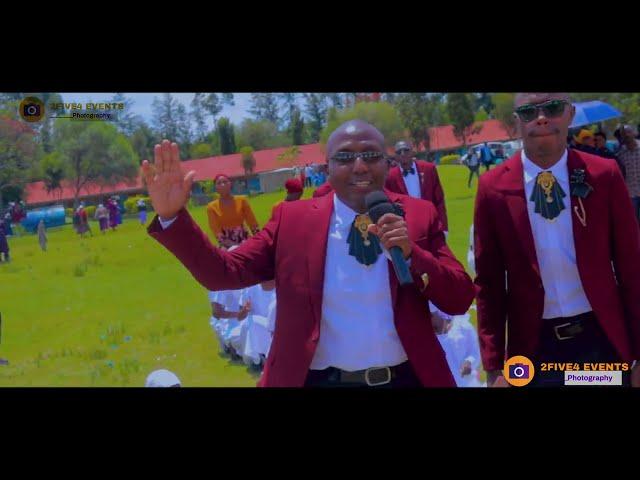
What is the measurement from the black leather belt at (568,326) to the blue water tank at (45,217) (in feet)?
10.3

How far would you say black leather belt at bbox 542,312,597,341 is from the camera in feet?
10.3

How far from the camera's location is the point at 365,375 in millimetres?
2770

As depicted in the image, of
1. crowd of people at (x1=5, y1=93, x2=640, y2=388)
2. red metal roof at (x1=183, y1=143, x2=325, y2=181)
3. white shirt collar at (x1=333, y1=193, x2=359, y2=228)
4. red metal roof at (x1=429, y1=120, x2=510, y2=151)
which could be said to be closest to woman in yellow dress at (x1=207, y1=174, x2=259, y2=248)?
red metal roof at (x1=183, y1=143, x2=325, y2=181)

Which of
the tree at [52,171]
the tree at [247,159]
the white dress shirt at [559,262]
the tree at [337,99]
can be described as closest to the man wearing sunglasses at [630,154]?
the white dress shirt at [559,262]

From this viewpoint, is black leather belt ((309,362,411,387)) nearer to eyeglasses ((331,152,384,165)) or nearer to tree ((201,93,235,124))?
eyeglasses ((331,152,384,165))

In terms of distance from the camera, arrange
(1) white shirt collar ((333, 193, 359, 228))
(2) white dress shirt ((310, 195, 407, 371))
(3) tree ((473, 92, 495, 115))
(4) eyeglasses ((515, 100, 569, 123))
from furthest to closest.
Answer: (3) tree ((473, 92, 495, 115))
(4) eyeglasses ((515, 100, 569, 123))
(1) white shirt collar ((333, 193, 359, 228))
(2) white dress shirt ((310, 195, 407, 371))

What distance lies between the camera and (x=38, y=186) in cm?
452

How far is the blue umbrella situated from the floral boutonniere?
2.73 feet

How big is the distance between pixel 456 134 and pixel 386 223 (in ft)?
7.34

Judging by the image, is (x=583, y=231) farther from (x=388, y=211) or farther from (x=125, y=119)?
(x=125, y=119)

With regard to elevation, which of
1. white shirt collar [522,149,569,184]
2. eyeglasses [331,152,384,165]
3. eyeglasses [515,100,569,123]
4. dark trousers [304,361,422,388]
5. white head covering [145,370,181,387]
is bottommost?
white head covering [145,370,181,387]

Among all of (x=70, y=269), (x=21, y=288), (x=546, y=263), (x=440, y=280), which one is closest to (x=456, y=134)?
(x=546, y=263)

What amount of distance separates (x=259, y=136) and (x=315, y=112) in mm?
444
